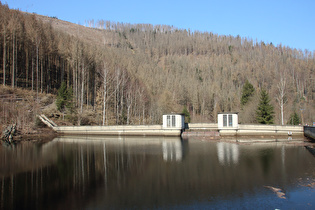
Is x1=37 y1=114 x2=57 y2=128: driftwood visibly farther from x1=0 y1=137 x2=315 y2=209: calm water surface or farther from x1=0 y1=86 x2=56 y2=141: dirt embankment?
x1=0 y1=137 x2=315 y2=209: calm water surface

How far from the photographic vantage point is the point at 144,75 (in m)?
101

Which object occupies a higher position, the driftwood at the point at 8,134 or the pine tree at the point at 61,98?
the pine tree at the point at 61,98

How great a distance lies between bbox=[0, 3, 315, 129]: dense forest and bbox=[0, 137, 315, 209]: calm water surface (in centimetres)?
2836

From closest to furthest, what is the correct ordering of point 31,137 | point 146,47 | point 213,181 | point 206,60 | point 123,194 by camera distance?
1. point 123,194
2. point 213,181
3. point 31,137
4. point 206,60
5. point 146,47

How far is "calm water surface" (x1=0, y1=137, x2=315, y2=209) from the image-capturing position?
12.9 metres

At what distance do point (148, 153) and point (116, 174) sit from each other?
911 centimetres

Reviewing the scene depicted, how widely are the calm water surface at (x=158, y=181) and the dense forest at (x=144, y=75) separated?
93.0ft

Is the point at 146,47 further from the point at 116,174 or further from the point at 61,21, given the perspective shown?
the point at 116,174

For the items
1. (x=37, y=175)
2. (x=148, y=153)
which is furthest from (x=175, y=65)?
(x=37, y=175)

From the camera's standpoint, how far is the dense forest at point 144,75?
192 feet

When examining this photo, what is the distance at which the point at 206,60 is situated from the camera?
160 meters

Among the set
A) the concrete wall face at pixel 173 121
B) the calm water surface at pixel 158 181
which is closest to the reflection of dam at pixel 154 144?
the calm water surface at pixel 158 181

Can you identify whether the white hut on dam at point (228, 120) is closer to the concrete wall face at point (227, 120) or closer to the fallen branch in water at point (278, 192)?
the concrete wall face at point (227, 120)

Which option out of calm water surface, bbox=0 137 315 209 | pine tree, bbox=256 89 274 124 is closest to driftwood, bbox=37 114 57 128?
calm water surface, bbox=0 137 315 209
